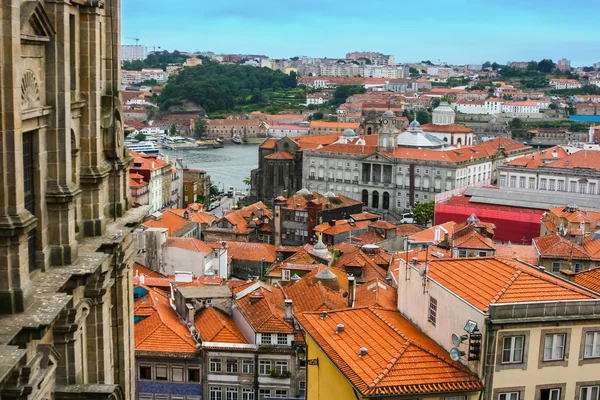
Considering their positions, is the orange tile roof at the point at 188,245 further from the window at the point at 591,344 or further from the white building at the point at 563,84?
the white building at the point at 563,84

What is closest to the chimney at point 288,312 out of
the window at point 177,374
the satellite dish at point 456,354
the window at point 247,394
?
the window at point 247,394

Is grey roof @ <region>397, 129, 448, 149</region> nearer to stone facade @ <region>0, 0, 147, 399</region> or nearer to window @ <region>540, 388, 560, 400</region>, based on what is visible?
window @ <region>540, 388, 560, 400</region>

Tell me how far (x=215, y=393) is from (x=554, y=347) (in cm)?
1068

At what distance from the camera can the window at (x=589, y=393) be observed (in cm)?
1078

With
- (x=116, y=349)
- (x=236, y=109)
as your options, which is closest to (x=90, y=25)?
(x=116, y=349)

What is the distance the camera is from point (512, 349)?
34.3 ft

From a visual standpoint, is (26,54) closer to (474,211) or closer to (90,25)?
(90,25)

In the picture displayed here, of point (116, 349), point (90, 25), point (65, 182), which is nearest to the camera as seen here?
point (65, 182)

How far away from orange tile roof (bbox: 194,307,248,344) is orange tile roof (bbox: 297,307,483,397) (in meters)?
7.34

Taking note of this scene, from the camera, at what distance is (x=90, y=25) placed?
9078mm

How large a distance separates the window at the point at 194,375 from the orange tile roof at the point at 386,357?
7510mm

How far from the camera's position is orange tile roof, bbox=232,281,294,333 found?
63.8 feet

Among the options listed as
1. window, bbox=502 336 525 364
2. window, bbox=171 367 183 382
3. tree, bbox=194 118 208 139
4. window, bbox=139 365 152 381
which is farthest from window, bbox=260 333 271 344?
tree, bbox=194 118 208 139

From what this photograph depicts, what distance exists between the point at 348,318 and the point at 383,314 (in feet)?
2.22
